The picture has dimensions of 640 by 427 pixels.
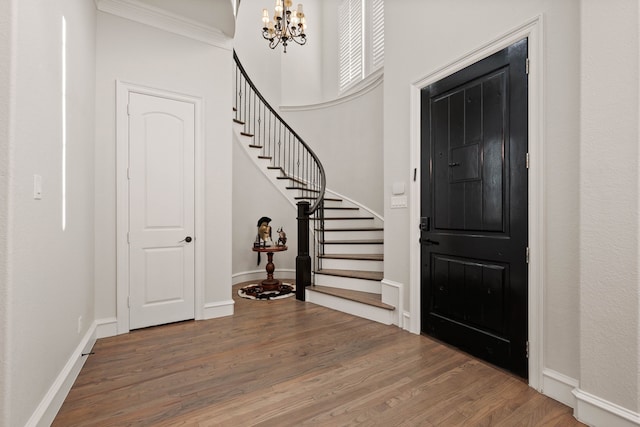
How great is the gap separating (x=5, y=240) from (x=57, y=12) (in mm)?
1534

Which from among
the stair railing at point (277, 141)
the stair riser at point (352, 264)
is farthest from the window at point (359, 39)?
the stair riser at point (352, 264)

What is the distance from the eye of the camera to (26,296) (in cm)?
148

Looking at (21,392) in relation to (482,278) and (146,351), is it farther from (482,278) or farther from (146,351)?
(482,278)

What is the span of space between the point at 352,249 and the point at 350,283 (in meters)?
0.68

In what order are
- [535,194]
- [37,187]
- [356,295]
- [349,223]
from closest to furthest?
1. [37,187]
2. [535,194]
3. [356,295]
4. [349,223]

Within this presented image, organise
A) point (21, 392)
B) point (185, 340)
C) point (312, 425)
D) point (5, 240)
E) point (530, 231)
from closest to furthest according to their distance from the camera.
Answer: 1. point (5, 240)
2. point (21, 392)
3. point (312, 425)
4. point (530, 231)
5. point (185, 340)

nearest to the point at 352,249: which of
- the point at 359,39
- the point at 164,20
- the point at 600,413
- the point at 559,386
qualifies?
the point at 559,386

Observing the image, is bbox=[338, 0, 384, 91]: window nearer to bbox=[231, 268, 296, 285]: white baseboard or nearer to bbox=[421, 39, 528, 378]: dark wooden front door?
bbox=[421, 39, 528, 378]: dark wooden front door

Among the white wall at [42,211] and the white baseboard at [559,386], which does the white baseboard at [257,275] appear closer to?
the white wall at [42,211]

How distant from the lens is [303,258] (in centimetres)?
426

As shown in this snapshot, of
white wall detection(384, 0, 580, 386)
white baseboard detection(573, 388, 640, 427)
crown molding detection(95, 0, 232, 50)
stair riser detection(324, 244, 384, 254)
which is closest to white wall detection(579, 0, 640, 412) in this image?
white baseboard detection(573, 388, 640, 427)

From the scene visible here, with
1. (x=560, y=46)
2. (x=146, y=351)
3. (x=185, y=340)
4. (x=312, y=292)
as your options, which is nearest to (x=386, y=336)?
(x=312, y=292)

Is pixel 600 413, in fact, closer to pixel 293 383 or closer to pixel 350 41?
pixel 293 383

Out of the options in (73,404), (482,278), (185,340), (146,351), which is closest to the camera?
(73,404)
